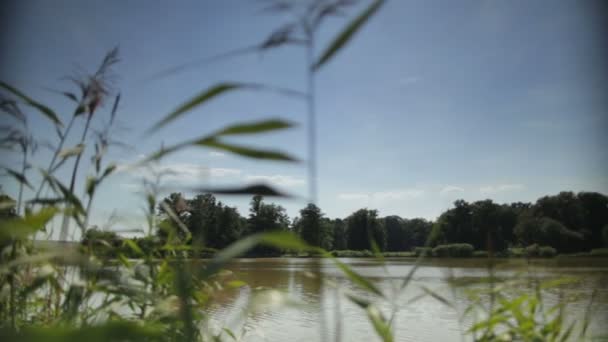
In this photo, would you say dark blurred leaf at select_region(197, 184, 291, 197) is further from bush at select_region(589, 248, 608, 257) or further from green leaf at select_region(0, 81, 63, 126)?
bush at select_region(589, 248, 608, 257)

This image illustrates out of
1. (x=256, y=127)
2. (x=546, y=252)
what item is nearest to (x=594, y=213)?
(x=546, y=252)

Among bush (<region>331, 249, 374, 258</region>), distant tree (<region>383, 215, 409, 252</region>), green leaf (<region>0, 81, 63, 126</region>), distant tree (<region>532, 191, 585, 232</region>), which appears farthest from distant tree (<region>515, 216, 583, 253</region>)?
green leaf (<region>0, 81, 63, 126</region>)

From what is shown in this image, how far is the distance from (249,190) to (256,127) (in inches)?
4.4

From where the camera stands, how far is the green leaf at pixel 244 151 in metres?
0.61

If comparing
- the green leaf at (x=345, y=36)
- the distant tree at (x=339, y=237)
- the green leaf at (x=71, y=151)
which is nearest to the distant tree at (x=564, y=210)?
the distant tree at (x=339, y=237)

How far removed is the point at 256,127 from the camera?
2.02 feet

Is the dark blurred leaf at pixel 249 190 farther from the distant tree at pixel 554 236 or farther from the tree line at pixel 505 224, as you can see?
the distant tree at pixel 554 236

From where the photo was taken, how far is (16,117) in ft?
5.20

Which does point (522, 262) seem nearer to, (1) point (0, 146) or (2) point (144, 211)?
(2) point (144, 211)

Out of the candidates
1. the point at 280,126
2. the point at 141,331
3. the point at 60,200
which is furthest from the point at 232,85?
the point at 60,200

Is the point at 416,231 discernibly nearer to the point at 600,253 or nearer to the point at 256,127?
the point at 600,253

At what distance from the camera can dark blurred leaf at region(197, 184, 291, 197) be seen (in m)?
0.59

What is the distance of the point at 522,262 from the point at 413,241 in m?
85.7

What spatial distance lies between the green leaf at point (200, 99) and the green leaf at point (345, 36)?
0.60 ft
